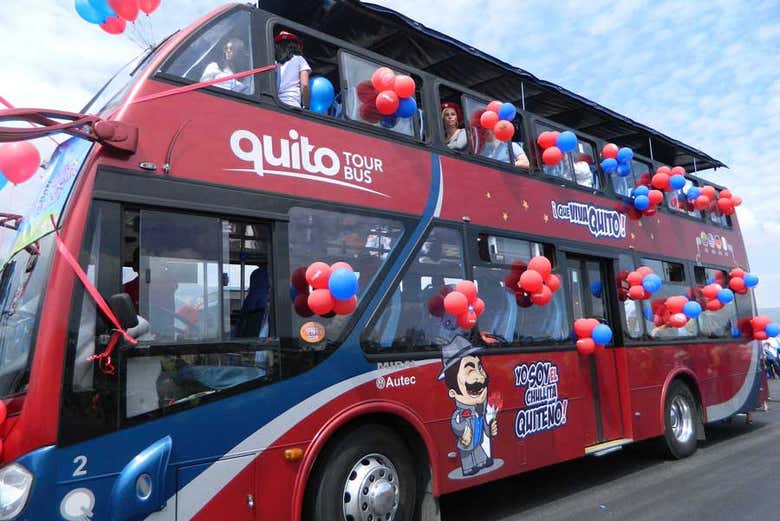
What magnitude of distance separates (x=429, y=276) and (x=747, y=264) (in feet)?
28.4

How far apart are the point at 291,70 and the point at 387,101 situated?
2.67 ft

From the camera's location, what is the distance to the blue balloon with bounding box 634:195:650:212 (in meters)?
7.98

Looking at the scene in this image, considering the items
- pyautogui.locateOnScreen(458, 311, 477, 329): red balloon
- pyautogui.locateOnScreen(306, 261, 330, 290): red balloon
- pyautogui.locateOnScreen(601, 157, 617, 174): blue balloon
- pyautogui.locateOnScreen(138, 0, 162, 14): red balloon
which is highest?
pyautogui.locateOnScreen(138, 0, 162, 14): red balloon

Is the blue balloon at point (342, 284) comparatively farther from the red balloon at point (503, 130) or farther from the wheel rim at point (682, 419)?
the wheel rim at point (682, 419)

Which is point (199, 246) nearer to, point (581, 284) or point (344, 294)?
point (344, 294)

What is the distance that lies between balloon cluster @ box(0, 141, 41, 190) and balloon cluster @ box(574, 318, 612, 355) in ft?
17.0

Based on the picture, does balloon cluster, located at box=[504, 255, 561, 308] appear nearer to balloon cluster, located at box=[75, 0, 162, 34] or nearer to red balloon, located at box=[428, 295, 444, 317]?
red balloon, located at box=[428, 295, 444, 317]

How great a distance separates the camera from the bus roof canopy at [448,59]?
6.12 m

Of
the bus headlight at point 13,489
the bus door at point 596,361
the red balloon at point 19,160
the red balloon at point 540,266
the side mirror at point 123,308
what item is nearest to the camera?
the bus headlight at point 13,489

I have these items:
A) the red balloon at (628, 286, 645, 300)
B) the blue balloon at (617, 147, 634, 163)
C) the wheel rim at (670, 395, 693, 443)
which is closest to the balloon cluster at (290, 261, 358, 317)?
the red balloon at (628, 286, 645, 300)

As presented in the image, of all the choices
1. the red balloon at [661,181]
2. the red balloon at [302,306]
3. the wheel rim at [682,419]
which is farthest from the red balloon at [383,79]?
the wheel rim at [682,419]

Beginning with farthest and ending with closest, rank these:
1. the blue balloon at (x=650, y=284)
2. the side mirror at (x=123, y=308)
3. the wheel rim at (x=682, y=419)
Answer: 1. the wheel rim at (x=682, y=419)
2. the blue balloon at (x=650, y=284)
3. the side mirror at (x=123, y=308)

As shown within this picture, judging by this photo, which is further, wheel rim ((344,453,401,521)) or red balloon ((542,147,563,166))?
red balloon ((542,147,563,166))

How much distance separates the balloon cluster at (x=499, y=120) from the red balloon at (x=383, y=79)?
1.32 meters
